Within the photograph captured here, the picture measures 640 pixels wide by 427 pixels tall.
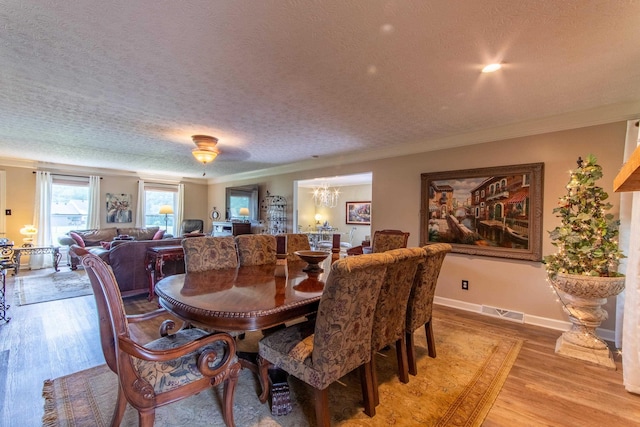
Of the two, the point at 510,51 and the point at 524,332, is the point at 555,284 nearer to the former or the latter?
the point at 524,332

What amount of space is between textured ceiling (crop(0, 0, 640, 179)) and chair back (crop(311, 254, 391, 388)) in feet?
4.61

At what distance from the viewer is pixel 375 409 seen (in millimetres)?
1872

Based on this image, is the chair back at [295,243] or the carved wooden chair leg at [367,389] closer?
the carved wooden chair leg at [367,389]

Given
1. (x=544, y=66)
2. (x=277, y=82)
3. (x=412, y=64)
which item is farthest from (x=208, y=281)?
(x=544, y=66)

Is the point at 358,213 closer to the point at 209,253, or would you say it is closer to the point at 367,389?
the point at 209,253

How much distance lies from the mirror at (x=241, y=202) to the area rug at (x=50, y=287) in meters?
3.42

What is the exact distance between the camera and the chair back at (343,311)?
58.9 inches

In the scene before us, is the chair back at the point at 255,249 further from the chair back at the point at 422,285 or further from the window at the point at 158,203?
the window at the point at 158,203

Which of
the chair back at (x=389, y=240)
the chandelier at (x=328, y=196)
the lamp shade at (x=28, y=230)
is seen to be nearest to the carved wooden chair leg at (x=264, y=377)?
the chair back at (x=389, y=240)

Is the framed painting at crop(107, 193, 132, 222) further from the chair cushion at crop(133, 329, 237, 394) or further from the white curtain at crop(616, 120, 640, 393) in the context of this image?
the white curtain at crop(616, 120, 640, 393)

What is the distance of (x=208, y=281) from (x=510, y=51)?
2.77 meters

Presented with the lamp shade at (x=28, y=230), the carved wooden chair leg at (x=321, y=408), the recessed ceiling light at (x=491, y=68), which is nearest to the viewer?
the carved wooden chair leg at (x=321, y=408)

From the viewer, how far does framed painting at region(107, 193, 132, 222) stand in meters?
7.45

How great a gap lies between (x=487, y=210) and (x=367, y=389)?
2.90m
